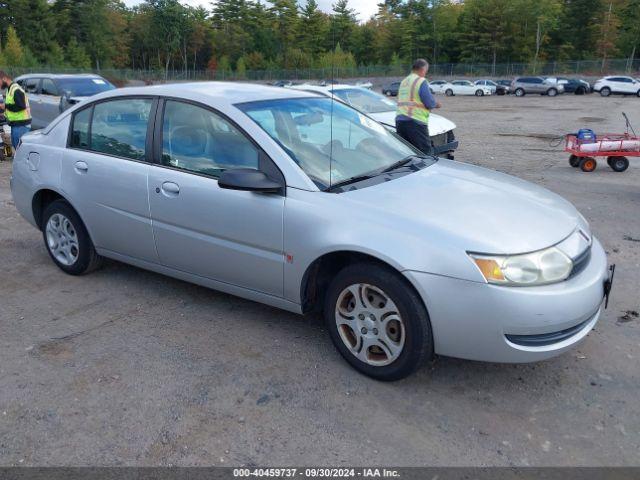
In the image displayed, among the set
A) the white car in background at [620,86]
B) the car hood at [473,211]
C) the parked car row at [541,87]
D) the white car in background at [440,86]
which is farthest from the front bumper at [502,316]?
the white car in background at [440,86]

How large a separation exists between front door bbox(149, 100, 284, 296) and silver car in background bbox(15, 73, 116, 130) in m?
11.3

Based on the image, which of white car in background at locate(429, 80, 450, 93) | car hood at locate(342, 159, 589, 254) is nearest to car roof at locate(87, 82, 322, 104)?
car hood at locate(342, 159, 589, 254)

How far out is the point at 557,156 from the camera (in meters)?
12.5

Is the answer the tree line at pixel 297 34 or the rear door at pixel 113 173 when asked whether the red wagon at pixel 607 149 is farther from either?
the tree line at pixel 297 34

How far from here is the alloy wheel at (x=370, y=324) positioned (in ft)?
10.9

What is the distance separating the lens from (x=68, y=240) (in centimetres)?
511

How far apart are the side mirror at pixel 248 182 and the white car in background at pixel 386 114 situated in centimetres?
600

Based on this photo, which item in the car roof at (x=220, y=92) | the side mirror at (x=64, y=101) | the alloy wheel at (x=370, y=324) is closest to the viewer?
the alloy wheel at (x=370, y=324)

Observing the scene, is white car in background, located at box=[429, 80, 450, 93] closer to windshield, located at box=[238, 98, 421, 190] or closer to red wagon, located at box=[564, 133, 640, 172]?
red wagon, located at box=[564, 133, 640, 172]

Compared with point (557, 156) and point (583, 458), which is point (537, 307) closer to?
point (583, 458)

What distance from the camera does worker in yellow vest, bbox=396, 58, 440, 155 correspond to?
28.1 feet

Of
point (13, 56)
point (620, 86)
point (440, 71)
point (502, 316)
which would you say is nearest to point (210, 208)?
point (502, 316)

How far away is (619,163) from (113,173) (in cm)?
901

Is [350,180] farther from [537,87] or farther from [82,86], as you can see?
[537,87]
